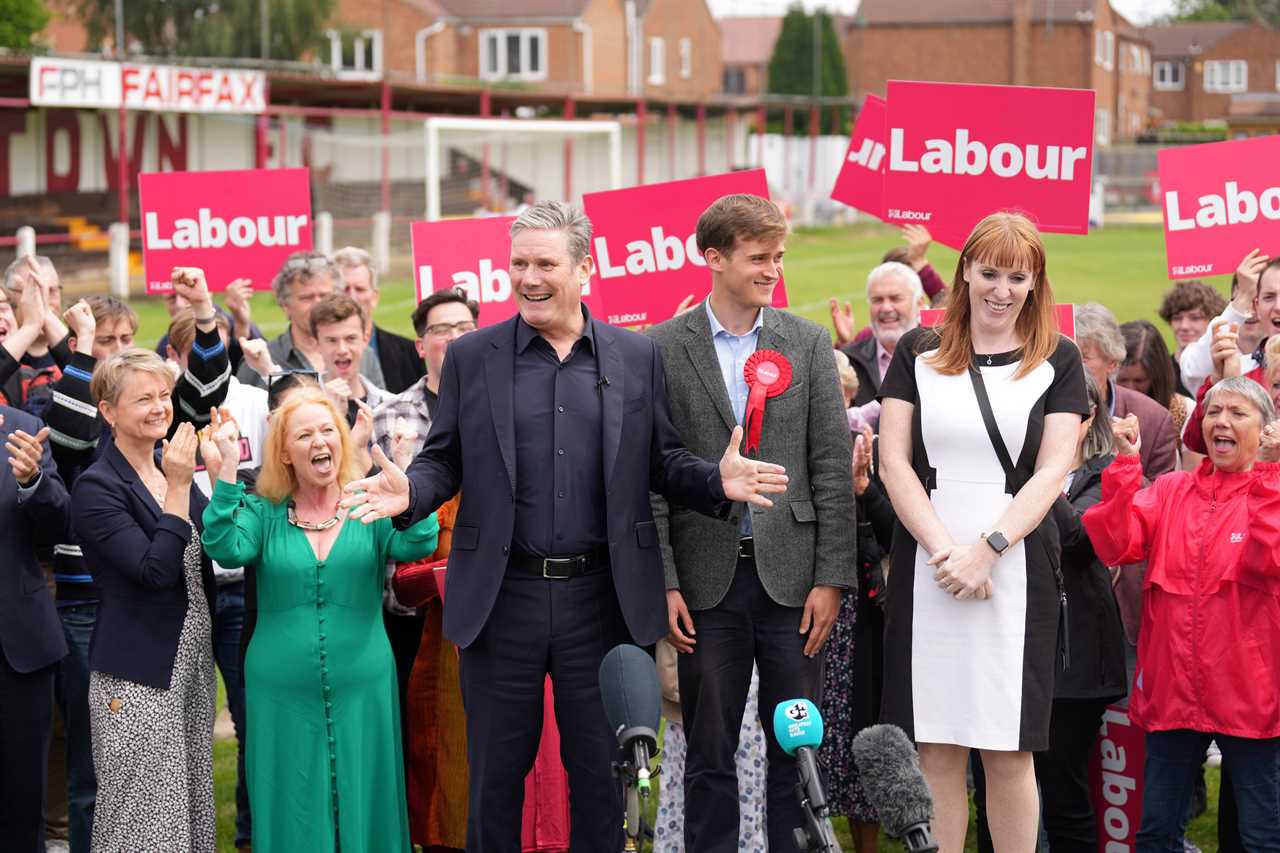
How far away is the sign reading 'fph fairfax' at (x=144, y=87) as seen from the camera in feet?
94.9

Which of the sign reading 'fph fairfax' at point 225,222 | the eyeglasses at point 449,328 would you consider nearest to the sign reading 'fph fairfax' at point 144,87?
the sign reading 'fph fairfax' at point 225,222

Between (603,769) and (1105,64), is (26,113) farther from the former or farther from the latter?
(1105,64)

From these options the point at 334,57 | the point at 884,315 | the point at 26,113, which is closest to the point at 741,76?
the point at 334,57

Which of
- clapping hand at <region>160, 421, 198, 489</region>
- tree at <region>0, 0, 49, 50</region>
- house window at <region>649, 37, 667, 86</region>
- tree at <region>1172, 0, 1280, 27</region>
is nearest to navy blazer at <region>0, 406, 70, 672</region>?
clapping hand at <region>160, 421, 198, 489</region>

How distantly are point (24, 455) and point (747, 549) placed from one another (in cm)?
257

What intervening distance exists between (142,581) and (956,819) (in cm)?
289

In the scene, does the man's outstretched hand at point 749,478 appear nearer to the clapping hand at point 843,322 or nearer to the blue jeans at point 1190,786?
the blue jeans at point 1190,786

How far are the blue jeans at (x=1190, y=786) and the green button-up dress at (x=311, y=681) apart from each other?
105 inches

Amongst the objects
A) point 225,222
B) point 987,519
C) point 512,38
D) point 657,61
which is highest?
point 657,61

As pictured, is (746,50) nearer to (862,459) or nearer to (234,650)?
(234,650)

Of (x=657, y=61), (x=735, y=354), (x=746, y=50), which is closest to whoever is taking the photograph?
(x=735, y=354)

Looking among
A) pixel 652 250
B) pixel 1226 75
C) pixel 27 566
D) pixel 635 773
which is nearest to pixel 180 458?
pixel 27 566

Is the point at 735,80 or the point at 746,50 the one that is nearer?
the point at 735,80

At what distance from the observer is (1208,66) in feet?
313
